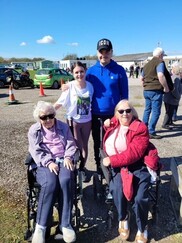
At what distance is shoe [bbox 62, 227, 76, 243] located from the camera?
2744 mm

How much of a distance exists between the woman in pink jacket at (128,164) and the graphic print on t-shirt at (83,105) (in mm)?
668

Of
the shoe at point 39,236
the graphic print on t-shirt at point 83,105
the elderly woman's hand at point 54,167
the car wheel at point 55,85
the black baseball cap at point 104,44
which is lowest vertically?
the shoe at point 39,236

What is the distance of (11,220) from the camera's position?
11.0 feet

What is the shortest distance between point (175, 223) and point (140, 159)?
2.93 ft

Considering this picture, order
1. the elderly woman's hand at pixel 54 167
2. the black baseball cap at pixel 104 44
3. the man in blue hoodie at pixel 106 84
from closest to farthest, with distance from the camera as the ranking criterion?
the elderly woman's hand at pixel 54 167 → the black baseball cap at pixel 104 44 → the man in blue hoodie at pixel 106 84

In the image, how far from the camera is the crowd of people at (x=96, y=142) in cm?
288

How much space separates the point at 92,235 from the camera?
309 cm

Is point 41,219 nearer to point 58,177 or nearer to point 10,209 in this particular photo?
point 58,177

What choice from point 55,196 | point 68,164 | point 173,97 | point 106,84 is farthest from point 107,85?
point 173,97

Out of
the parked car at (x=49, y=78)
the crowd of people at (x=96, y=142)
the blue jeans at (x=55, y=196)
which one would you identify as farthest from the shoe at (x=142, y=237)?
the parked car at (x=49, y=78)

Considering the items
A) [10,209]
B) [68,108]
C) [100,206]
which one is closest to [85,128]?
[68,108]

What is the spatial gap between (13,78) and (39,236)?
17960 mm

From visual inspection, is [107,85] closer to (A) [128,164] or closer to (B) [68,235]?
(A) [128,164]

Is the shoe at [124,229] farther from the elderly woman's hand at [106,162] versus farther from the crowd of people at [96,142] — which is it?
the elderly woman's hand at [106,162]
